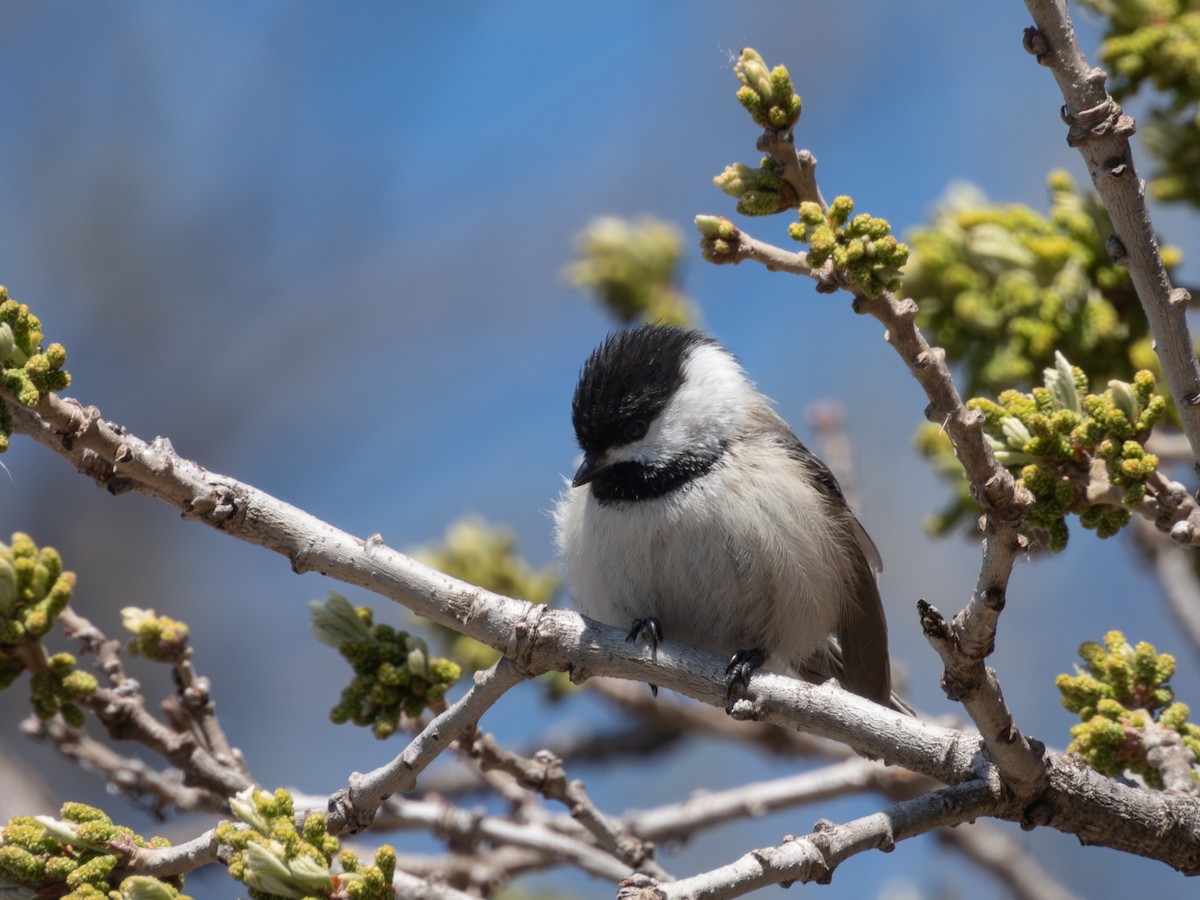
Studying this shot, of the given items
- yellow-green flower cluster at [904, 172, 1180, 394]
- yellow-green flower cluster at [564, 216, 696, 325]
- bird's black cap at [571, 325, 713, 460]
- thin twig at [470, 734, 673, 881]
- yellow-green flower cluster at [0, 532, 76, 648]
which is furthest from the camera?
yellow-green flower cluster at [564, 216, 696, 325]

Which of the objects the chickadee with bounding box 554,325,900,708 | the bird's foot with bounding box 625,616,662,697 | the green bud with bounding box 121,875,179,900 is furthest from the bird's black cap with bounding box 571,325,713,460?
the green bud with bounding box 121,875,179,900

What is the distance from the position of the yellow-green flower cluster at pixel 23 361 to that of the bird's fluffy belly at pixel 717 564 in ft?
5.03

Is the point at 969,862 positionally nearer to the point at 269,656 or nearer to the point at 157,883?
the point at 157,883

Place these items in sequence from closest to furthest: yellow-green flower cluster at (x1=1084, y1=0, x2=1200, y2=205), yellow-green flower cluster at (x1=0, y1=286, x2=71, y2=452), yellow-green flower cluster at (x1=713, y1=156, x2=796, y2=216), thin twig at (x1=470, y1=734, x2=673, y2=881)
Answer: yellow-green flower cluster at (x1=0, y1=286, x2=71, y2=452)
yellow-green flower cluster at (x1=713, y1=156, x2=796, y2=216)
thin twig at (x1=470, y1=734, x2=673, y2=881)
yellow-green flower cluster at (x1=1084, y1=0, x2=1200, y2=205)

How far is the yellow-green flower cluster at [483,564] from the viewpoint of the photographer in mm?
3752

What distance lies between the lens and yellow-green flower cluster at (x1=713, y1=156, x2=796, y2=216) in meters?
2.06

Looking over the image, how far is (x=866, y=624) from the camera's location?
329 centimetres

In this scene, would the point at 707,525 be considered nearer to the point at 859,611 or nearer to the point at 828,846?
the point at 859,611

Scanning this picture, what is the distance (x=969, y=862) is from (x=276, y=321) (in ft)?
19.9

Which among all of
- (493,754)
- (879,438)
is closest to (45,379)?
(493,754)

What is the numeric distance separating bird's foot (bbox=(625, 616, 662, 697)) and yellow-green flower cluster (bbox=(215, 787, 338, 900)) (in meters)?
0.79

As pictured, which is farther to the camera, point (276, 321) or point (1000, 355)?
point (276, 321)

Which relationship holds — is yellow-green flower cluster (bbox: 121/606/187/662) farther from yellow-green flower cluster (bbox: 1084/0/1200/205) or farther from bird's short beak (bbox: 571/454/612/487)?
yellow-green flower cluster (bbox: 1084/0/1200/205)

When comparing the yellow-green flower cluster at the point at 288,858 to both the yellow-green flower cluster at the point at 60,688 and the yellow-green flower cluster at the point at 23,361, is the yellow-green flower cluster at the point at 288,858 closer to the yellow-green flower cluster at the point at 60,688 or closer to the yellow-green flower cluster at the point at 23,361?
the yellow-green flower cluster at the point at 23,361
